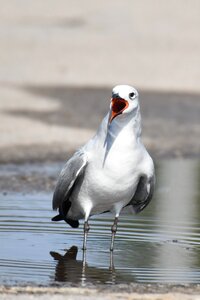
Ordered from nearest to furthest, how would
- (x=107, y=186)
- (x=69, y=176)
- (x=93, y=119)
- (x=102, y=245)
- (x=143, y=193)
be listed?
1. (x=107, y=186)
2. (x=69, y=176)
3. (x=143, y=193)
4. (x=102, y=245)
5. (x=93, y=119)

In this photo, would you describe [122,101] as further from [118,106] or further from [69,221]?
[69,221]

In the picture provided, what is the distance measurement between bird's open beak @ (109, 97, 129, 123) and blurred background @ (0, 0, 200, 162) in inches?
283

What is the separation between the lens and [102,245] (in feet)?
33.6

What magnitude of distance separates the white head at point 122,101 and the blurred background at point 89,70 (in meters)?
7.20

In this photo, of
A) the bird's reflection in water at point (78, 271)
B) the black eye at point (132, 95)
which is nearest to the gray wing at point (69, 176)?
the bird's reflection in water at point (78, 271)

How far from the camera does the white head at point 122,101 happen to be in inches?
362

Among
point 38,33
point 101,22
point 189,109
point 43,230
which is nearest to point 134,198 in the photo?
point 43,230

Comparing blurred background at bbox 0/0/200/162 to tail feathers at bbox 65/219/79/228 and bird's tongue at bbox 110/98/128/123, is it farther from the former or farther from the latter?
bird's tongue at bbox 110/98/128/123

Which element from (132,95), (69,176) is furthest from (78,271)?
(132,95)

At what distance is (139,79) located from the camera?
27.3 meters

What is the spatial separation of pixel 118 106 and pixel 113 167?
0.50 m

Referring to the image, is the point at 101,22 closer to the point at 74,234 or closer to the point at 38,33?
the point at 38,33

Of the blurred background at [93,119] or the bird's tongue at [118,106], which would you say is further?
the blurred background at [93,119]

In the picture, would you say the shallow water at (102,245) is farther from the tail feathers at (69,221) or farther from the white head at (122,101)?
the white head at (122,101)
